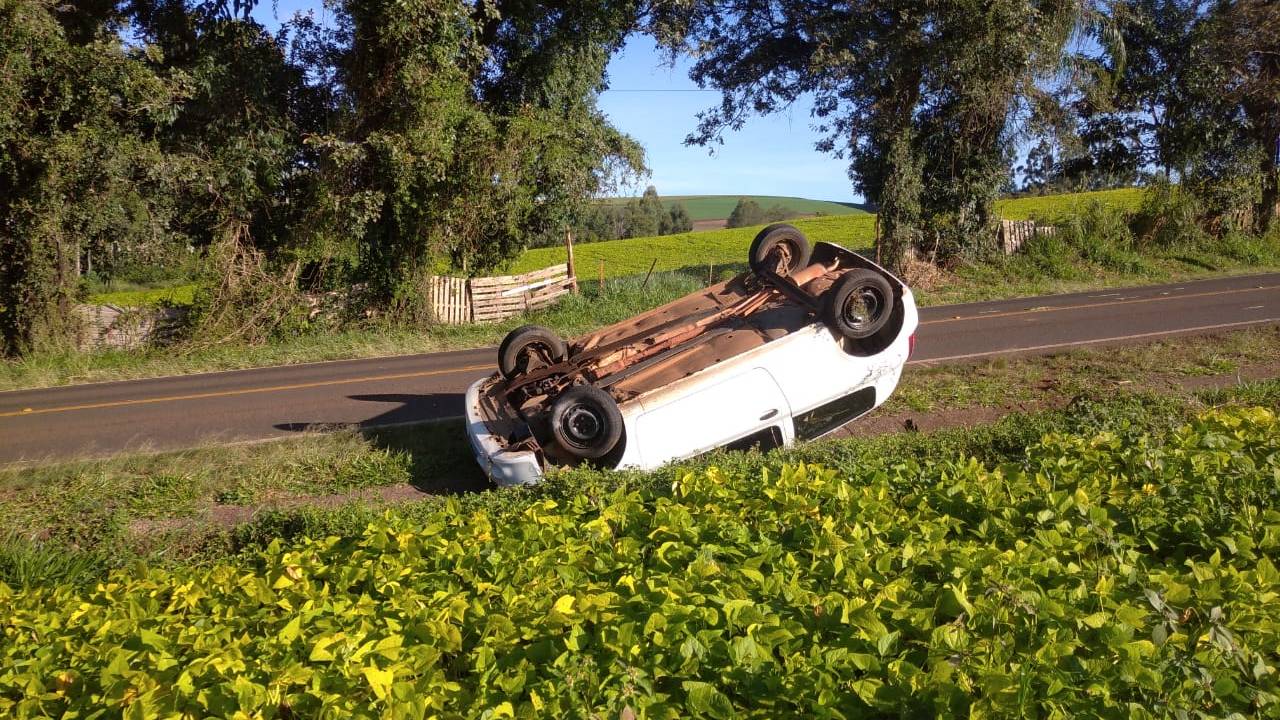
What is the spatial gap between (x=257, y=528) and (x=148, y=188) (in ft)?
50.1

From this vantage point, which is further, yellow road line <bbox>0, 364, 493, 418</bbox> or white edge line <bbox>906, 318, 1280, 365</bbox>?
white edge line <bbox>906, 318, 1280, 365</bbox>

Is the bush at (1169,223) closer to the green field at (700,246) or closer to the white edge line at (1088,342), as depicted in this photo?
the green field at (700,246)

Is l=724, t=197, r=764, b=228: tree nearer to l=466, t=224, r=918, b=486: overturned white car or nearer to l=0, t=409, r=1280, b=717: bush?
l=466, t=224, r=918, b=486: overturned white car

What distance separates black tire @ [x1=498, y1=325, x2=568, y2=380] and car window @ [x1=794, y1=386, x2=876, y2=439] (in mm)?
2621

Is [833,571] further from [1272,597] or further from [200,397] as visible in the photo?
[200,397]

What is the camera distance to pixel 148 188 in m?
18.9

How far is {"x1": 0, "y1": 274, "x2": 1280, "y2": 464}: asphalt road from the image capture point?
11.4 meters

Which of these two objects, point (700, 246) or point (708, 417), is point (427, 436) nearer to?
point (708, 417)

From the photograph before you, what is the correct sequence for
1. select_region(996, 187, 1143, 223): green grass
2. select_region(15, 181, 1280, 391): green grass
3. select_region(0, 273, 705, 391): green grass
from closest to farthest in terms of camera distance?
select_region(0, 273, 705, 391): green grass → select_region(15, 181, 1280, 391): green grass → select_region(996, 187, 1143, 223): green grass

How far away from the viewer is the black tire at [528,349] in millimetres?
9461

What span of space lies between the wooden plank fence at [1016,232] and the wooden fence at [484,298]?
500 inches

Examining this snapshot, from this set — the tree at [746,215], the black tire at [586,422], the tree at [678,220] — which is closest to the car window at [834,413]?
the black tire at [586,422]

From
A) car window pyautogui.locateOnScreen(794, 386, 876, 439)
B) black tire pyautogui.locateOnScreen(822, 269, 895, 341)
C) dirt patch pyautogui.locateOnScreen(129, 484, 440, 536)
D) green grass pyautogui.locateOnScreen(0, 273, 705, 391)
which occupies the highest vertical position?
black tire pyautogui.locateOnScreen(822, 269, 895, 341)

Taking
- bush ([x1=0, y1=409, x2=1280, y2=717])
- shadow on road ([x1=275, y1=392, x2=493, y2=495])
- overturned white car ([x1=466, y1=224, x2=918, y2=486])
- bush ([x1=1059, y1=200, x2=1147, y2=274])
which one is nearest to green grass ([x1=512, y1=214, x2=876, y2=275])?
bush ([x1=1059, y1=200, x2=1147, y2=274])
